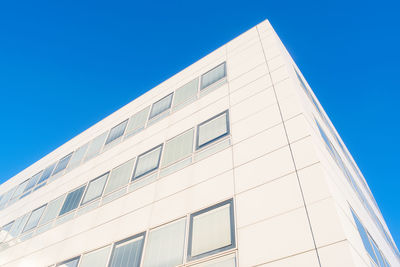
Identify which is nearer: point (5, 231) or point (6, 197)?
point (5, 231)

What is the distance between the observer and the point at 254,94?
1082 cm

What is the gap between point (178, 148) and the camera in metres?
11.7

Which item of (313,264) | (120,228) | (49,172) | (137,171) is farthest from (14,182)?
(313,264)

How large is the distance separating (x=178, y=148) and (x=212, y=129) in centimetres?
159

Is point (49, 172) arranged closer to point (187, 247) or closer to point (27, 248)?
point (27, 248)

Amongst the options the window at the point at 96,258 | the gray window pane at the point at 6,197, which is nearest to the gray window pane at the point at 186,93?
the window at the point at 96,258

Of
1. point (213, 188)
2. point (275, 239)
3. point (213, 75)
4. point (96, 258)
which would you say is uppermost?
point (213, 75)

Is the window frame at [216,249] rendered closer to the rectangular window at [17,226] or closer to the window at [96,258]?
the window at [96,258]

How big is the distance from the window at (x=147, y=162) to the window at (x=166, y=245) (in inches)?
132

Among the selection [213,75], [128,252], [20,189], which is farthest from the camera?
[20,189]

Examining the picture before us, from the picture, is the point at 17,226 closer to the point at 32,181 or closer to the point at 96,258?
the point at 32,181

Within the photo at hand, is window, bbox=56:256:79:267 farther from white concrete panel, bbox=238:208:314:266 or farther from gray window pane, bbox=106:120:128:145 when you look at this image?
gray window pane, bbox=106:120:128:145

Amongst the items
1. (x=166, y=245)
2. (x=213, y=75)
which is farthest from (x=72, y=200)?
(x=213, y=75)

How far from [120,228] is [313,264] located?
22.2 ft
